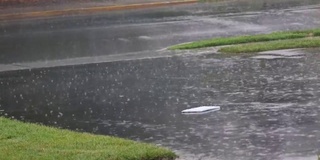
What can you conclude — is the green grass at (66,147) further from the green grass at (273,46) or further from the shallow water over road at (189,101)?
the green grass at (273,46)

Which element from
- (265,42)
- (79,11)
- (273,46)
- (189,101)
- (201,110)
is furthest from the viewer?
(79,11)

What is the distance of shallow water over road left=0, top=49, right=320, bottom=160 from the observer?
8.23 meters

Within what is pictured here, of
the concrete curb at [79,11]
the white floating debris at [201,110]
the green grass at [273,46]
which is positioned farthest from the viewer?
the concrete curb at [79,11]

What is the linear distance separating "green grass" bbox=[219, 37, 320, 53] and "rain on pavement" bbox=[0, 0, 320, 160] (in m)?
0.42

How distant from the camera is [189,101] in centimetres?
1061

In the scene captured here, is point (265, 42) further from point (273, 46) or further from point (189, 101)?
point (189, 101)

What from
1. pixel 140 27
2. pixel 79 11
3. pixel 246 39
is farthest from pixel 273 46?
pixel 79 11

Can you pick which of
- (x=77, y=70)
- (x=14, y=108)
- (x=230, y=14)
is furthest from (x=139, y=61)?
(x=230, y=14)

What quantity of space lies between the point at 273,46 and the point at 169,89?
3794mm

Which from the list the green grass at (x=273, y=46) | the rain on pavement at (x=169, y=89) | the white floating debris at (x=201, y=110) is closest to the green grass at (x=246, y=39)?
the green grass at (x=273, y=46)

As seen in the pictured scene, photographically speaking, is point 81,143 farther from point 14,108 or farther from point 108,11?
point 108,11

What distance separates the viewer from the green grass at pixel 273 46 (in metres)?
14.6

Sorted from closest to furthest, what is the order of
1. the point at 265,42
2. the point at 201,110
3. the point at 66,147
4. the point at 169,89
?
the point at 66,147, the point at 201,110, the point at 169,89, the point at 265,42

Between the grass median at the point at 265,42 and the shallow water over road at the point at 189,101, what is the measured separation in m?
0.58
